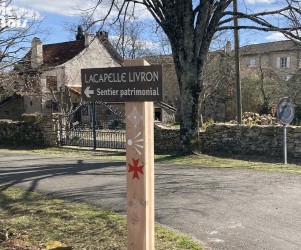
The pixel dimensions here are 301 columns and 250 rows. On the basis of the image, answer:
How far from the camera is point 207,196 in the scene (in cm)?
754

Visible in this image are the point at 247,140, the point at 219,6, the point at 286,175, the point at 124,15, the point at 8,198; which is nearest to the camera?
the point at 8,198

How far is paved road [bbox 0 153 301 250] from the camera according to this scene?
5.54 m

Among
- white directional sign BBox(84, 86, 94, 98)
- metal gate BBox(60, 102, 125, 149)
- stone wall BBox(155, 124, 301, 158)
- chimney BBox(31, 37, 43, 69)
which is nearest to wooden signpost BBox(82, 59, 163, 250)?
white directional sign BBox(84, 86, 94, 98)

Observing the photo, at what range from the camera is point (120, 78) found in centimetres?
436

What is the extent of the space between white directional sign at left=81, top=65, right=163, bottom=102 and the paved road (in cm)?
212

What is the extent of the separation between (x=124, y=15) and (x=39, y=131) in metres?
8.17

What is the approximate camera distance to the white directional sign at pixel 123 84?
4.15m

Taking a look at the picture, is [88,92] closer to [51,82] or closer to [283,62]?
[51,82]

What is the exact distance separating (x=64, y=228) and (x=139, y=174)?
2.12 m

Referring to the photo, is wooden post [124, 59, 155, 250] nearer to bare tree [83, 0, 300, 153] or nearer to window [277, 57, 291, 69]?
bare tree [83, 0, 300, 153]

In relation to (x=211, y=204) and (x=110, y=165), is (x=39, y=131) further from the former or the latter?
(x=211, y=204)

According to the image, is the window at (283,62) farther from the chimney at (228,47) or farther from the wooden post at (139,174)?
the wooden post at (139,174)

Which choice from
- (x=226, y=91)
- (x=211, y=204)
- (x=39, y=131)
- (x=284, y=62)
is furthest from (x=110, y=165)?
(x=284, y=62)

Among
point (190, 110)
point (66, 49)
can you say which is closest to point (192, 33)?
point (190, 110)
